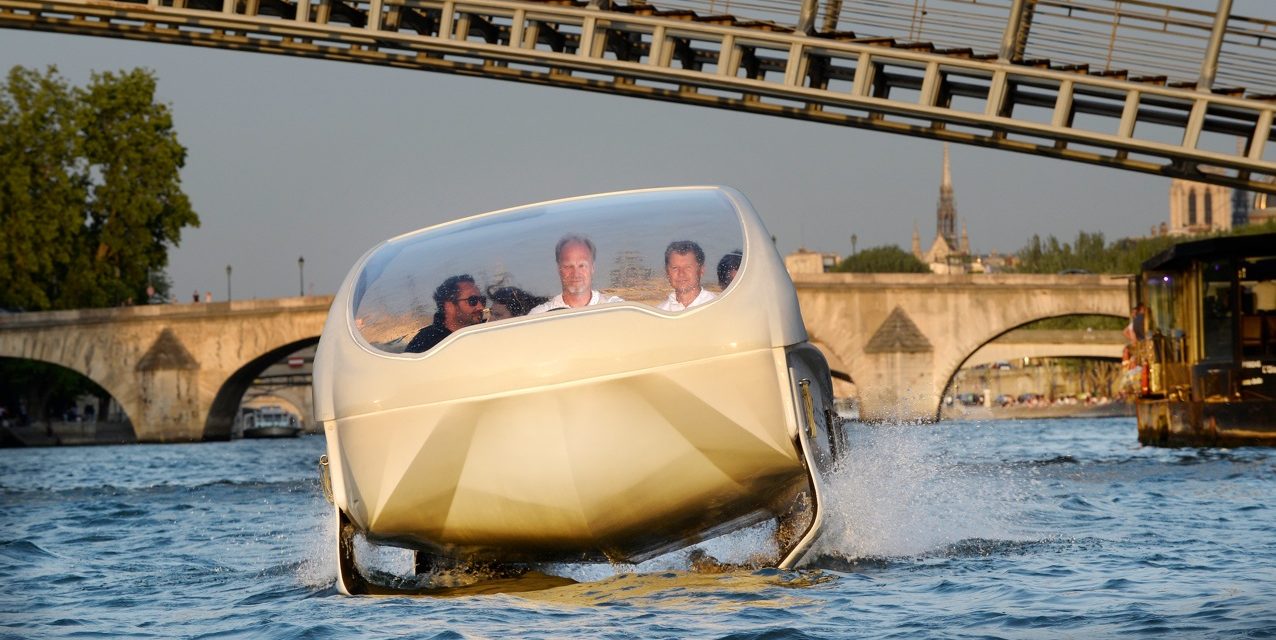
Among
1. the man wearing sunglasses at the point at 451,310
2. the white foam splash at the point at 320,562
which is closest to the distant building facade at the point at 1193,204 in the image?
the white foam splash at the point at 320,562

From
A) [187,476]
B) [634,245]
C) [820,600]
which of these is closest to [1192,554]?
[820,600]

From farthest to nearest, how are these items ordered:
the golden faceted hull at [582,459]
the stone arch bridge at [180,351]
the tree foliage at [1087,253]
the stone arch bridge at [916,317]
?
the tree foliage at [1087,253] < the stone arch bridge at [180,351] < the stone arch bridge at [916,317] < the golden faceted hull at [582,459]

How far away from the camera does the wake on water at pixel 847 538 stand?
7.60 m

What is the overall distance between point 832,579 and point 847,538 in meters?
0.95

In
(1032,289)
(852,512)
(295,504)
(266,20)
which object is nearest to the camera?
(852,512)

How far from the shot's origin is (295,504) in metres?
16.7

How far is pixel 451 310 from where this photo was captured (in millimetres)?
6648

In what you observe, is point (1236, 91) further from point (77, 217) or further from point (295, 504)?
point (77, 217)

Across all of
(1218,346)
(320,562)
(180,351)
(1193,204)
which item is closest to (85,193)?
(180,351)

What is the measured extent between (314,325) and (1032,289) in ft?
66.5

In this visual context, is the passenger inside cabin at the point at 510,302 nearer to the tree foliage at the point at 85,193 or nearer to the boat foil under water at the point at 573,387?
the boat foil under water at the point at 573,387

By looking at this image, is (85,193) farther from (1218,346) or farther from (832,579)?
(832,579)

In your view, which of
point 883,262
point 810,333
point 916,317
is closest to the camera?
point 916,317

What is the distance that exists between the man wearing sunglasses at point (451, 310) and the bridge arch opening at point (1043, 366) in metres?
41.4
